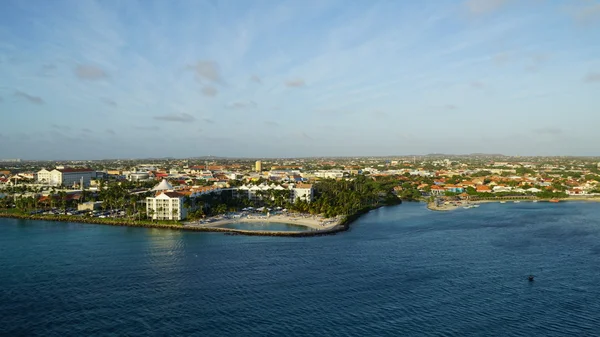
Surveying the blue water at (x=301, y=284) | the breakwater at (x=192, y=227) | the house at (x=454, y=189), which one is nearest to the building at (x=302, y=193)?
the breakwater at (x=192, y=227)

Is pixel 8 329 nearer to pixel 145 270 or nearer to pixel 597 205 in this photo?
pixel 145 270

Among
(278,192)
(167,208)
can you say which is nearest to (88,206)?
(167,208)

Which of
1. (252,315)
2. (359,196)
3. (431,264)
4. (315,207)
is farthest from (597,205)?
(252,315)

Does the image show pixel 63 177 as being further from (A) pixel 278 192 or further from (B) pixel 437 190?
(B) pixel 437 190

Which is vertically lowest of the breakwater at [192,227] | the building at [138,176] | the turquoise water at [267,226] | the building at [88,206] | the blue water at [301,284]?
the blue water at [301,284]

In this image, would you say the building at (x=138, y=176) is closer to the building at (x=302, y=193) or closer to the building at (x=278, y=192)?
the building at (x=278, y=192)

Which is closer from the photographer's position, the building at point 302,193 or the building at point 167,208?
the building at point 167,208

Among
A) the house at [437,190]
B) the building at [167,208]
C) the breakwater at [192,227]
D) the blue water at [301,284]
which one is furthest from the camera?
the house at [437,190]
